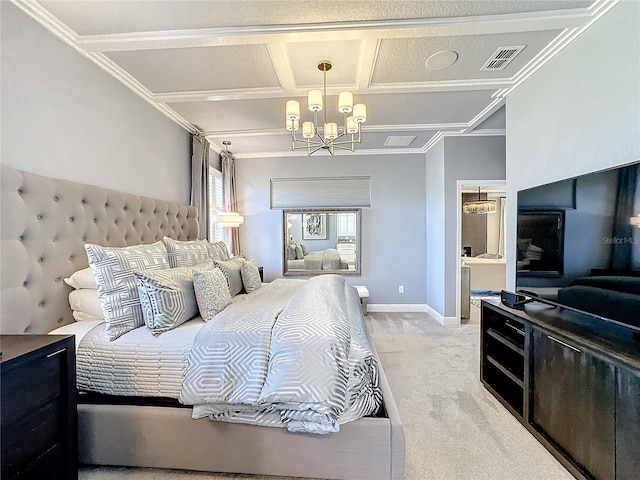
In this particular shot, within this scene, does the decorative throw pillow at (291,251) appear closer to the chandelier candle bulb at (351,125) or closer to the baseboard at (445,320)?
the baseboard at (445,320)

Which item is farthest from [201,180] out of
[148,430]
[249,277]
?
[148,430]

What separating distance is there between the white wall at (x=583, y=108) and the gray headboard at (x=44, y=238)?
3479 millimetres

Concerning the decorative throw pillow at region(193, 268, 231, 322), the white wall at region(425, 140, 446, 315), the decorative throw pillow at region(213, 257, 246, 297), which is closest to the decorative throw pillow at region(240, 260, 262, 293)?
the decorative throw pillow at region(213, 257, 246, 297)

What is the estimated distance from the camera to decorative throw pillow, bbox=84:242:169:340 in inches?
70.0

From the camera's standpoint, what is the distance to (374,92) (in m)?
2.94

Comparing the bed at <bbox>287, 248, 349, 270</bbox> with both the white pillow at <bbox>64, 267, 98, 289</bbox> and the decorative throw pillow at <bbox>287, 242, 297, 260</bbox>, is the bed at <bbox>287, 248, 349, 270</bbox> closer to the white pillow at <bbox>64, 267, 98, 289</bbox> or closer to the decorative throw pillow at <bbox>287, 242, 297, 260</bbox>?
the decorative throw pillow at <bbox>287, 242, 297, 260</bbox>

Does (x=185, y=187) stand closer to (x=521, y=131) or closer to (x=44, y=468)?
(x=44, y=468)

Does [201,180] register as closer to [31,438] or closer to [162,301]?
[162,301]

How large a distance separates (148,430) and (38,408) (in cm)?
53

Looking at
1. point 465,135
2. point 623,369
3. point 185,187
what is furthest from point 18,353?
point 465,135

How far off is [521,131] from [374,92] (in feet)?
4.63

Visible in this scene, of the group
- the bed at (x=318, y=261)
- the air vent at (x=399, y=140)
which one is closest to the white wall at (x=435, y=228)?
the air vent at (x=399, y=140)

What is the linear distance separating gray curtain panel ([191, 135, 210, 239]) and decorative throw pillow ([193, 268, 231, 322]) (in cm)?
200

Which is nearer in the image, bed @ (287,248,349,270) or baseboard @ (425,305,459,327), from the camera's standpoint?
baseboard @ (425,305,459,327)
